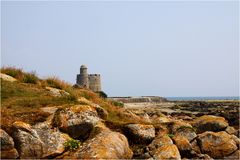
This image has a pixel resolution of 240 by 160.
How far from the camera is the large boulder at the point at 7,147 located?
10.8 m

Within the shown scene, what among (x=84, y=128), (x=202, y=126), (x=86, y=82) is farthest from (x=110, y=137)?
(x=86, y=82)

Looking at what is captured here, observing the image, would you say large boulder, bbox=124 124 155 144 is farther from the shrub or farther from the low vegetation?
the shrub

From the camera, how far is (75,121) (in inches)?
519

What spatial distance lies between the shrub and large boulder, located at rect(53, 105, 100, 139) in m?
0.83

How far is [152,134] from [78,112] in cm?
328

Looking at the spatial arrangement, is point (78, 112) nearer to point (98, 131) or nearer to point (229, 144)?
point (98, 131)

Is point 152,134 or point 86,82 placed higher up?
point 86,82

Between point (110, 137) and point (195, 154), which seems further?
point (195, 154)

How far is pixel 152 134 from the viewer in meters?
14.4

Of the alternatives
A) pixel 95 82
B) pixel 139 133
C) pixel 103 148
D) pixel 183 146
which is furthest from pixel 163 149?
pixel 95 82

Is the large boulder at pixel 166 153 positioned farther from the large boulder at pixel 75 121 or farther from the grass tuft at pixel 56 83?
the grass tuft at pixel 56 83

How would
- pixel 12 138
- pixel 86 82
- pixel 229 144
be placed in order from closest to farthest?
pixel 12 138 → pixel 229 144 → pixel 86 82

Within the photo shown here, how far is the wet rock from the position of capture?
11.2 metres

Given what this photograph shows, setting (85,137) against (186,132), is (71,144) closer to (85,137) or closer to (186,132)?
(85,137)
